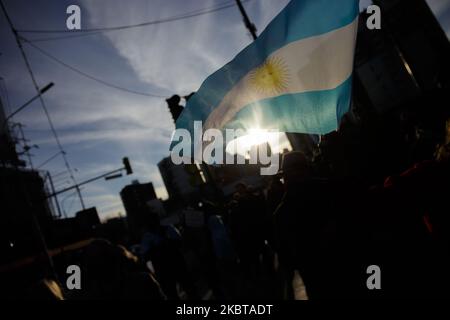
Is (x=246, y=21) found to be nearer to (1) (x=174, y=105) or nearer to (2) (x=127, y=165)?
(1) (x=174, y=105)

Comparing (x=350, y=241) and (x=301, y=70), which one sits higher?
(x=301, y=70)

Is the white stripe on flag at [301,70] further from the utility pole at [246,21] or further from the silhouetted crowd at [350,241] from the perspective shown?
the utility pole at [246,21]

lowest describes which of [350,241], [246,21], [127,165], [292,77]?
[350,241]

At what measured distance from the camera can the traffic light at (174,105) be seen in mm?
11070

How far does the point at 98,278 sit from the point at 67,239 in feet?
109

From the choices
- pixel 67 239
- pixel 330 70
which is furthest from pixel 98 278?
pixel 67 239

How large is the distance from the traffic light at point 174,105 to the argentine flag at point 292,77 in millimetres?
7239

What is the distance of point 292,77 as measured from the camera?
3.33 metres

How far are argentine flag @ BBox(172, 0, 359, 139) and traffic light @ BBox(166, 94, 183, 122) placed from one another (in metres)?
7.24

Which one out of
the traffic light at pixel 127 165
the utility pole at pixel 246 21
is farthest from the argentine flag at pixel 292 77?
the traffic light at pixel 127 165

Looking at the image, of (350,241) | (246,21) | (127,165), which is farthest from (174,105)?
(127,165)

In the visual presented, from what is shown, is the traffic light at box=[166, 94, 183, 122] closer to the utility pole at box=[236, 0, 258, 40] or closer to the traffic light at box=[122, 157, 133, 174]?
the utility pole at box=[236, 0, 258, 40]

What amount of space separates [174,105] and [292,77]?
8302mm

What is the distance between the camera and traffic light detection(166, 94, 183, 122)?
1107 centimetres
